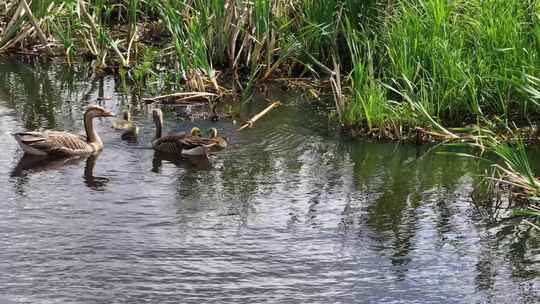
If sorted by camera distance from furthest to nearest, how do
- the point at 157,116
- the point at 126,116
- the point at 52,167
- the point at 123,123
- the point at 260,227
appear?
the point at 126,116
the point at 123,123
the point at 157,116
the point at 52,167
the point at 260,227

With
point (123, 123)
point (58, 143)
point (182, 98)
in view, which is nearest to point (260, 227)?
point (58, 143)

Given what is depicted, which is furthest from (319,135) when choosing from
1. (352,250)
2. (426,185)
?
(352,250)

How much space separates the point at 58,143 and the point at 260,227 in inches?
123

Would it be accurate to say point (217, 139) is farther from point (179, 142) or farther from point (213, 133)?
point (179, 142)

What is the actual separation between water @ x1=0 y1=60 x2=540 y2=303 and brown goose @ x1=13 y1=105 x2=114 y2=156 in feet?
0.52

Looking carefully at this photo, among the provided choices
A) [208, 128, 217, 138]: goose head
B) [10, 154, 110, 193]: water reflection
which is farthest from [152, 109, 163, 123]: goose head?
[10, 154, 110, 193]: water reflection

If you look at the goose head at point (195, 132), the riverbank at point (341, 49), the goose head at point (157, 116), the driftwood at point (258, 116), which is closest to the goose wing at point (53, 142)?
the goose head at point (157, 116)

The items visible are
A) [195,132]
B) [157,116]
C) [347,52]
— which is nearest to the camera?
[195,132]

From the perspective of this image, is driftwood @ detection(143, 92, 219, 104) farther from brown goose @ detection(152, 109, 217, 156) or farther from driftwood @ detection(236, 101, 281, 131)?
brown goose @ detection(152, 109, 217, 156)

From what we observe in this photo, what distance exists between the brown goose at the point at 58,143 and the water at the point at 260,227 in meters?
0.16

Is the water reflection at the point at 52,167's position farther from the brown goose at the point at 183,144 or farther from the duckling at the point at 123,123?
the duckling at the point at 123,123

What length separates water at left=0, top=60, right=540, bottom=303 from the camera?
A: 817cm

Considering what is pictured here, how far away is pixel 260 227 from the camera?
946cm

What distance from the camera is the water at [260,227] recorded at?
26.8ft
